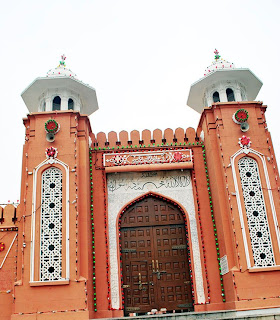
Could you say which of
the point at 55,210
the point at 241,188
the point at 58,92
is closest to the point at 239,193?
the point at 241,188

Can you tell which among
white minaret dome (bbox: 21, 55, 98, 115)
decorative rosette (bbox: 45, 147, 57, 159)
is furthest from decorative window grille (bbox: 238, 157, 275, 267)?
white minaret dome (bbox: 21, 55, 98, 115)

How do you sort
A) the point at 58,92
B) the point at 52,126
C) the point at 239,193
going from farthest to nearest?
the point at 58,92 < the point at 52,126 < the point at 239,193

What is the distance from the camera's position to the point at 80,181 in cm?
1066

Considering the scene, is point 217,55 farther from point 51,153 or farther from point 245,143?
point 51,153

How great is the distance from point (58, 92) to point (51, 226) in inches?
167

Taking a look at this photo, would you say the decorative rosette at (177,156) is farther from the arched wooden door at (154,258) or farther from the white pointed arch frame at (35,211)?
the white pointed arch frame at (35,211)

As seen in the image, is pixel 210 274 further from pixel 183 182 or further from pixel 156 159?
pixel 156 159

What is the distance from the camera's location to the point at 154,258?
11008 mm

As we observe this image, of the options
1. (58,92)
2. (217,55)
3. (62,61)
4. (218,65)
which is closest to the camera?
(58,92)

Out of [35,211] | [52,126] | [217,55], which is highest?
[217,55]

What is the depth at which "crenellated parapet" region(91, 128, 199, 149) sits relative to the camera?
12.0 meters

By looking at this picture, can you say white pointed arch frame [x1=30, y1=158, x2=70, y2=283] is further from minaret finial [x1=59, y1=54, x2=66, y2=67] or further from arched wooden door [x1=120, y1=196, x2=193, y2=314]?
minaret finial [x1=59, y1=54, x2=66, y2=67]

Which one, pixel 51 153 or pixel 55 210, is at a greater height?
pixel 51 153

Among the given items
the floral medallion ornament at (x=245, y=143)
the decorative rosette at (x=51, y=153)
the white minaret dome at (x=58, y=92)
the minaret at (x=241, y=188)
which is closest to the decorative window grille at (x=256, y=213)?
the minaret at (x=241, y=188)
